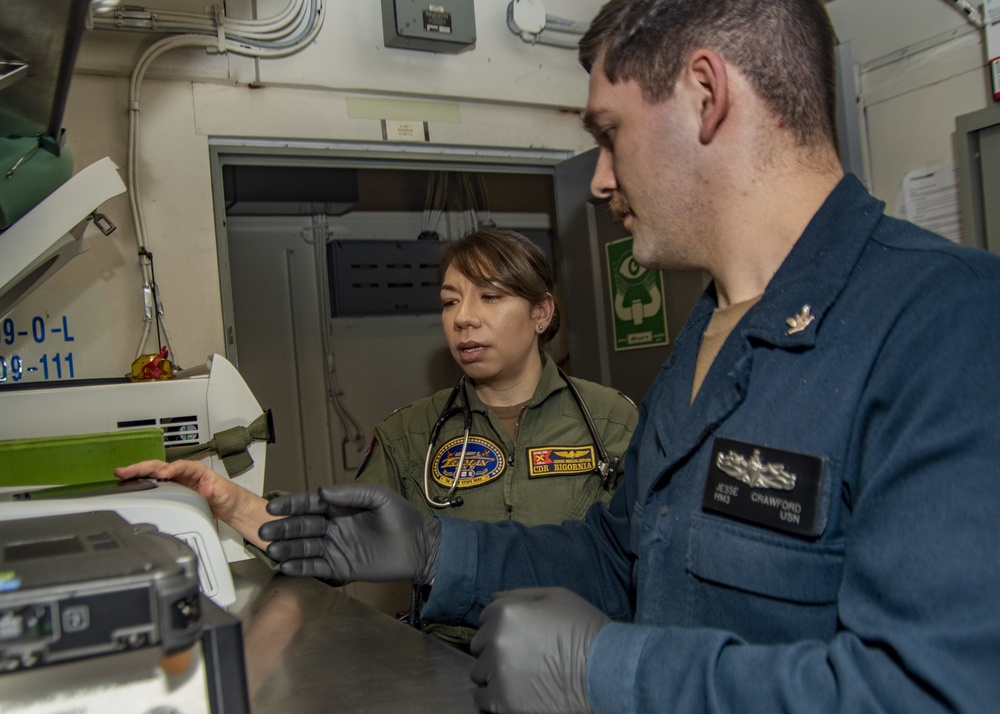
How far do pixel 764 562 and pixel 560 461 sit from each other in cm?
116

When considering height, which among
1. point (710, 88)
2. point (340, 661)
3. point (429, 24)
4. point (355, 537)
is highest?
point (429, 24)

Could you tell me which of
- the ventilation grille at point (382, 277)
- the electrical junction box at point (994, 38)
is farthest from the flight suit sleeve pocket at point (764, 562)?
the ventilation grille at point (382, 277)

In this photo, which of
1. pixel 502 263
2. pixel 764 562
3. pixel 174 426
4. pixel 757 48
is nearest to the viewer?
pixel 764 562

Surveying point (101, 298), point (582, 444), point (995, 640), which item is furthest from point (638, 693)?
point (101, 298)

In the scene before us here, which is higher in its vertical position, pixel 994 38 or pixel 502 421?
pixel 994 38

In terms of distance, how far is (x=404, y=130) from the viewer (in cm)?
262

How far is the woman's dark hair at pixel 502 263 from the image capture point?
2.04 meters

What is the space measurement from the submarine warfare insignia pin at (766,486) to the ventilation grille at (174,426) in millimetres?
1044

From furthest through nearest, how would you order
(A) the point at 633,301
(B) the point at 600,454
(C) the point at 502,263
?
(A) the point at 633,301, (C) the point at 502,263, (B) the point at 600,454

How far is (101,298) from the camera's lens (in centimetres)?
221

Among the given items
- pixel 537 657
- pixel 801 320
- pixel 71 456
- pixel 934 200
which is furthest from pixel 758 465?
pixel 934 200

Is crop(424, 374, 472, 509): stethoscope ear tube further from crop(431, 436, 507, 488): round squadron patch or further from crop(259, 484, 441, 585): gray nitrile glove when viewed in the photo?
crop(259, 484, 441, 585): gray nitrile glove

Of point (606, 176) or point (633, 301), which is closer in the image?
point (606, 176)

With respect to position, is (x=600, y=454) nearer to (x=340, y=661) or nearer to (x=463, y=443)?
(x=463, y=443)
